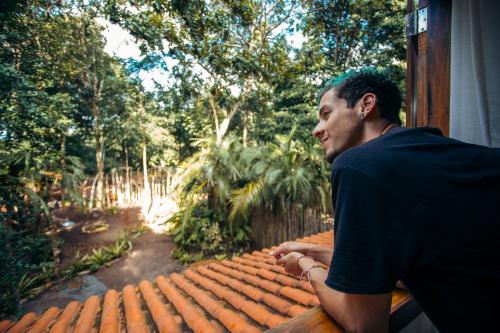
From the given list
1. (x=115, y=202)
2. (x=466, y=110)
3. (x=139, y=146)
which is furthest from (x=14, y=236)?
(x=139, y=146)

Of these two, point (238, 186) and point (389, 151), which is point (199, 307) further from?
point (238, 186)

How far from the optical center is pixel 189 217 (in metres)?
8.88

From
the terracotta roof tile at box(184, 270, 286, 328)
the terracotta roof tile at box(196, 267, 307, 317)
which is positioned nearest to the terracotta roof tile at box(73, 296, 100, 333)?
the terracotta roof tile at box(184, 270, 286, 328)

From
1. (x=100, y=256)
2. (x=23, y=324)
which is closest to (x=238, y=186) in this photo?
(x=100, y=256)

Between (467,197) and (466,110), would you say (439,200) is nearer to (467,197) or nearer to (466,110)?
(467,197)

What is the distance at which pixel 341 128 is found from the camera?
1358mm

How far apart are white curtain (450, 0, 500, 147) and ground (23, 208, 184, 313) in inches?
299

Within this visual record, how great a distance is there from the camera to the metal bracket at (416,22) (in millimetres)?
2029

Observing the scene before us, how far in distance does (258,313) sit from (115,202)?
1312cm

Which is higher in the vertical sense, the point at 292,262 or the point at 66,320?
the point at 292,262

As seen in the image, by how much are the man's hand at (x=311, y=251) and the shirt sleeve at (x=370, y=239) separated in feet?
2.13

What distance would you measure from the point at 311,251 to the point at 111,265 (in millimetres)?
8359

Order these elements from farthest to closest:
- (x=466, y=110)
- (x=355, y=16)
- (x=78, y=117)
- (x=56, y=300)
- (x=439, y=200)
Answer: (x=78, y=117) < (x=355, y=16) < (x=56, y=300) < (x=466, y=110) < (x=439, y=200)

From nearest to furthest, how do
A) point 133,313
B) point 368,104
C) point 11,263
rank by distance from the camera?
point 368,104 < point 133,313 < point 11,263
